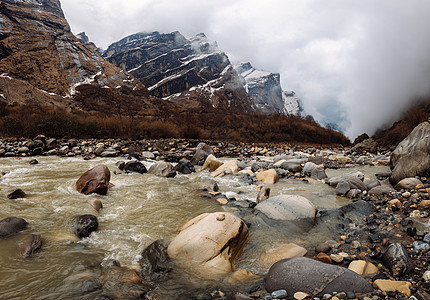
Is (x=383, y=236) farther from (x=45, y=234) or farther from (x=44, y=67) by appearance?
(x=44, y=67)

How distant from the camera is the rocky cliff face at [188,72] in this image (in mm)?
106688

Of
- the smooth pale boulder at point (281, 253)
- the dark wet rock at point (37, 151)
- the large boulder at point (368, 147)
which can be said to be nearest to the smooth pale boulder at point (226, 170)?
the smooth pale boulder at point (281, 253)

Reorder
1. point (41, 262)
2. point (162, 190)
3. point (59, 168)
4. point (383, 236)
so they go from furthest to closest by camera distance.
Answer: point (59, 168) → point (162, 190) → point (383, 236) → point (41, 262)

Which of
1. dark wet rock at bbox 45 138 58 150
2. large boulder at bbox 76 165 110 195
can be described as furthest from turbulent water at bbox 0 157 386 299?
dark wet rock at bbox 45 138 58 150

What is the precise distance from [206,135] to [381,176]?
1779 cm

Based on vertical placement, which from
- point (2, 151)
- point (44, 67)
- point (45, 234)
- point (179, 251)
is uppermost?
point (44, 67)

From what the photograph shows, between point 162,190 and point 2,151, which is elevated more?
point 2,151

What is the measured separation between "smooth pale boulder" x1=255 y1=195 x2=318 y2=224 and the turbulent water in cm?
42

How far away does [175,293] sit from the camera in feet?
9.83

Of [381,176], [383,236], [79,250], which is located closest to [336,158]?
[381,176]

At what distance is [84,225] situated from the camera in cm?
459

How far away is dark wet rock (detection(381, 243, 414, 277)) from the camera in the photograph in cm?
301

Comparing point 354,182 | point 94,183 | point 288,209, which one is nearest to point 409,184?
point 354,182

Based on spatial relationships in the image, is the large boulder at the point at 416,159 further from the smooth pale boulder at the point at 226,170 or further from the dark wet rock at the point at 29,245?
the dark wet rock at the point at 29,245
